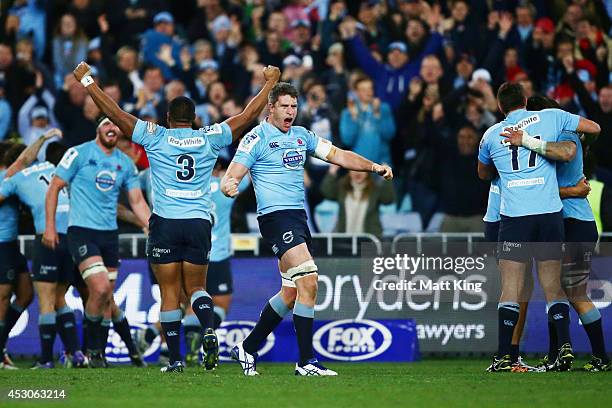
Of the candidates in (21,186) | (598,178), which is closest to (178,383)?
(21,186)

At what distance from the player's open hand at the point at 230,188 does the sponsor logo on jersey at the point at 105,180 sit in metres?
3.62

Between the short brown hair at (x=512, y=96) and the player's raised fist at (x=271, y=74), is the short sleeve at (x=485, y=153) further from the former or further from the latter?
Answer: the player's raised fist at (x=271, y=74)

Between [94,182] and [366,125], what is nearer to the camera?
[94,182]

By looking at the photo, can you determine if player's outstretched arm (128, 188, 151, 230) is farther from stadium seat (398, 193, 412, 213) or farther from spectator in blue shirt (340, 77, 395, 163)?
stadium seat (398, 193, 412, 213)

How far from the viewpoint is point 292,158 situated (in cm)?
1262

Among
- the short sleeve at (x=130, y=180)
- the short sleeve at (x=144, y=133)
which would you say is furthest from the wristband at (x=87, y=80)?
the short sleeve at (x=130, y=180)

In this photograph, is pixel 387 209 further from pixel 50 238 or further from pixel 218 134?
pixel 218 134

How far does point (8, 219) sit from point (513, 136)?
262 inches

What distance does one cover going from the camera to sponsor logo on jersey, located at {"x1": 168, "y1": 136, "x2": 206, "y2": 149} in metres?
12.8

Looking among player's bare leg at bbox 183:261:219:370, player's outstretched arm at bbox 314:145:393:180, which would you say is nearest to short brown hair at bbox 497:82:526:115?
player's outstretched arm at bbox 314:145:393:180

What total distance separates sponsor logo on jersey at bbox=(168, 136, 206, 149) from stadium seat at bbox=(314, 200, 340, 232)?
23.4 feet

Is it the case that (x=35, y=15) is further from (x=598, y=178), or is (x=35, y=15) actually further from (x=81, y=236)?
(x=598, y=178)

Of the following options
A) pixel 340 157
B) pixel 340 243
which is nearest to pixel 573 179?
pixel 340 157

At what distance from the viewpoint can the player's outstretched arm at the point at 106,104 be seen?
41.3ft
